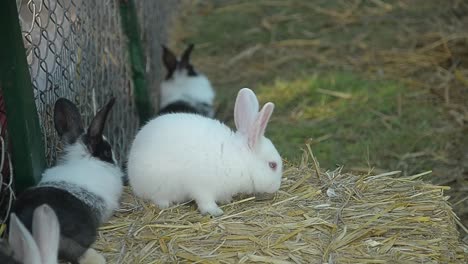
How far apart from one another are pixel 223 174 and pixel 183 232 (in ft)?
1.20

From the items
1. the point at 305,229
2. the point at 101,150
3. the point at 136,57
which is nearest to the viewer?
the point at 305,229

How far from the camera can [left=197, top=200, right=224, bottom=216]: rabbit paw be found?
390 centimetres

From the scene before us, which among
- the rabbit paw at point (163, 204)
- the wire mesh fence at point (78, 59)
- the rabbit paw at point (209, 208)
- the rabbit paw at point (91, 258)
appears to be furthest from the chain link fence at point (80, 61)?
the rabbit paw at point (209, 208)

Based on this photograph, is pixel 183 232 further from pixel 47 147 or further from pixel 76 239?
pixel 47 147

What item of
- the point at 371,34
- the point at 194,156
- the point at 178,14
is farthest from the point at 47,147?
the point at 178,14

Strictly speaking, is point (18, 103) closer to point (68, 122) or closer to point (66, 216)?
point (68, 122)

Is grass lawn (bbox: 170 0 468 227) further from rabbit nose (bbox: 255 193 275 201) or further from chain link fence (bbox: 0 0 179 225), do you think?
chain link fence (bbox: 0 0 179 225)

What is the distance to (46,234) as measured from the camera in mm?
2980

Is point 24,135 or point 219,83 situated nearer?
point 24,135

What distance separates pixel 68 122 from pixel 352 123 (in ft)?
8.74

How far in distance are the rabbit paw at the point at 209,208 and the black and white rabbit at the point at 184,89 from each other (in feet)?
7.44

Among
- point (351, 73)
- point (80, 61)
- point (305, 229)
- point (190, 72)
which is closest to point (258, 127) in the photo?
point (305, 229)

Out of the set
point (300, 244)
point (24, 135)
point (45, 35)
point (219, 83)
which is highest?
point (45, 35)

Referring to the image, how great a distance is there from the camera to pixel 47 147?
411 cm
